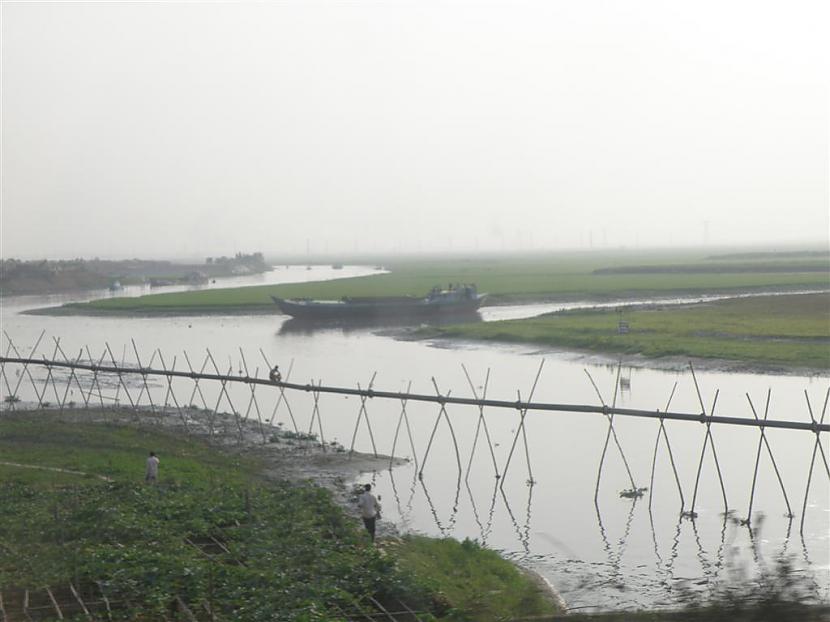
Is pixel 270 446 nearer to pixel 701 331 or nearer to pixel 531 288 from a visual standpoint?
pixel 701 331

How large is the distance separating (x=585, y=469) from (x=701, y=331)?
25.1 m

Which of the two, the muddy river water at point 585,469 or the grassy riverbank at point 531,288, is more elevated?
the grassy riverbank at point 531,288

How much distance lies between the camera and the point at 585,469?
21.6m

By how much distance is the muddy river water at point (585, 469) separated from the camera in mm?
15273

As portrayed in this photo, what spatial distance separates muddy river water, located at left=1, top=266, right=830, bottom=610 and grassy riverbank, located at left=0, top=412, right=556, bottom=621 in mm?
1686

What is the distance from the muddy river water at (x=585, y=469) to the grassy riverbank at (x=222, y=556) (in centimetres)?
169

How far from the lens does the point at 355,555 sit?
13383mm

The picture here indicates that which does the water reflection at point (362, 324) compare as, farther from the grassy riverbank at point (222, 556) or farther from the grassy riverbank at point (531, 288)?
the grassy riverbank at point (222, 556)

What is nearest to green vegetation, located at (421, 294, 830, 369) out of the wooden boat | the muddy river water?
the muddy river water

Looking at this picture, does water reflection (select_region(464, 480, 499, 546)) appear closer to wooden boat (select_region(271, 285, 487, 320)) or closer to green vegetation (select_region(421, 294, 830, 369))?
green vegetation (select_region(421, 294, 830, 369))

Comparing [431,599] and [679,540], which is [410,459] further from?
[431,599]

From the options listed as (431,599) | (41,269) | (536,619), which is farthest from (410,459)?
(41,269)

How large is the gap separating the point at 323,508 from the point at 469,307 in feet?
163

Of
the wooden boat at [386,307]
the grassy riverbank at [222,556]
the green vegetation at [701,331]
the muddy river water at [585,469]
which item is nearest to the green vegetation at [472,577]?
the grassy riverbank at [222,556]
